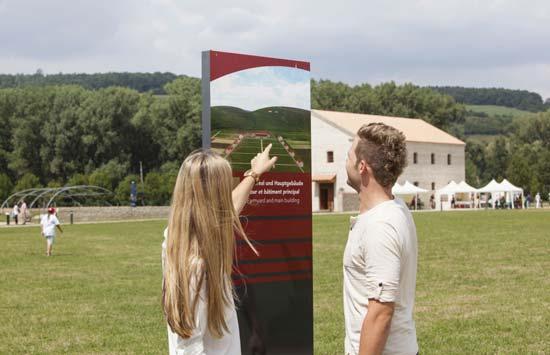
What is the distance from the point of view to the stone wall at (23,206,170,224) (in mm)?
63094

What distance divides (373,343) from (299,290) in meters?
3.52

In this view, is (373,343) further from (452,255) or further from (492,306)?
(452,255)

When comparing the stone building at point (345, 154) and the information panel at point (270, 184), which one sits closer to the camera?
the information panel at point (270, 184)

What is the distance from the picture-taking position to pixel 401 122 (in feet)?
291

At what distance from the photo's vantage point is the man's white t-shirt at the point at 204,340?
3559 mm

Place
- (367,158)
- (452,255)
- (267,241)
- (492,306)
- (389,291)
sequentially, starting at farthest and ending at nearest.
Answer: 1. (452,255)
2. (492,306)
3. (267,241)
4. (367,158)
5. (389,291)

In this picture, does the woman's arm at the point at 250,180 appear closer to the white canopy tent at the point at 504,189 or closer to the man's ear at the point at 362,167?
the man's ear at the point at 362,167

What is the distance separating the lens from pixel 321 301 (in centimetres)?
1410

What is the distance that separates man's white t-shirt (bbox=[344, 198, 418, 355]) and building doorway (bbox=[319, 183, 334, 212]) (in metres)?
75.5

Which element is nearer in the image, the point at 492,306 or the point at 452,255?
the point at 492,306

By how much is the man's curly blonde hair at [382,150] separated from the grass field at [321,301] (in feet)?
20.6

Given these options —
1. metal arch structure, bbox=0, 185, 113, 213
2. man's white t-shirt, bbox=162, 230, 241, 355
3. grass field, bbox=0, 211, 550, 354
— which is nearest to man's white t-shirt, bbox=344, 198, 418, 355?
man's white t-shirt, bbox=162, 230, 241, 355

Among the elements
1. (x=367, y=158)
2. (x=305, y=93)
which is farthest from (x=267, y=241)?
(x=367, y=158)

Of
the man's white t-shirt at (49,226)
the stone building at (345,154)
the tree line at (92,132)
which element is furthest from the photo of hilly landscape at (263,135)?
the tree line at (92,132)
